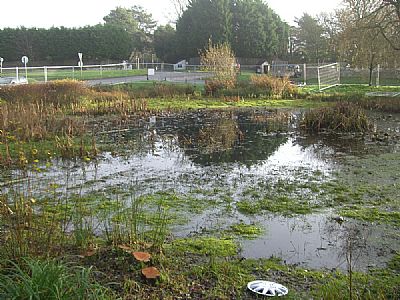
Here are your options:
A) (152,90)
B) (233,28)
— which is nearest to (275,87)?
(152,90)

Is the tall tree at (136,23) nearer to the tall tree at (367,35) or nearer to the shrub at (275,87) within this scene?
the shrub at (275,87)

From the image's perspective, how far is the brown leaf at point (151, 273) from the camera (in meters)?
3.58

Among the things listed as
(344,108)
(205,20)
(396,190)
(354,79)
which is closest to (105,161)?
(396,190)

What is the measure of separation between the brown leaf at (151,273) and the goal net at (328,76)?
20606 mm

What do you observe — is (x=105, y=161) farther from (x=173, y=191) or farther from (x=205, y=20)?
(x=205, y=20)

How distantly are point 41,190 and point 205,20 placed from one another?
31.9 meters

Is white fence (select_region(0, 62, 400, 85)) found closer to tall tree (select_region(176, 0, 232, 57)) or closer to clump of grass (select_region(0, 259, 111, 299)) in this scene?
tall tree (select_region(176, 0, 232, 57))

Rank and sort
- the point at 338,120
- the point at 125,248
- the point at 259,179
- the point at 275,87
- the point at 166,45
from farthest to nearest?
the point at 166,45 < the point at 275,87 < the point at 338,120 < the point at 259,179 < the point at 125,248

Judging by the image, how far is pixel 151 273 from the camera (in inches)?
143

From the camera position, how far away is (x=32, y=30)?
38.0 metres

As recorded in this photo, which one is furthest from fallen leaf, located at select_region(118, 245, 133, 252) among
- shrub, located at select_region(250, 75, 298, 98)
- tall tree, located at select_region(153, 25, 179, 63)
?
tall tree, located at select_region(153, 25, 179, 63)

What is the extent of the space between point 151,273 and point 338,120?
30.8ft

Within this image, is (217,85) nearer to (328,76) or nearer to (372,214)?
(328,76)

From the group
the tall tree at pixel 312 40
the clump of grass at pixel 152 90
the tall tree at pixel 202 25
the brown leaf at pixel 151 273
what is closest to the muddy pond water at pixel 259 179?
the brown leaf at pixel 151 273
